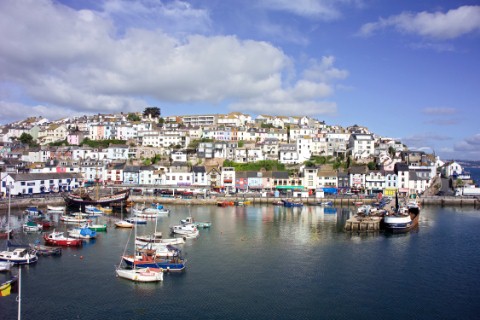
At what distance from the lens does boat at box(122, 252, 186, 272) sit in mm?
22734

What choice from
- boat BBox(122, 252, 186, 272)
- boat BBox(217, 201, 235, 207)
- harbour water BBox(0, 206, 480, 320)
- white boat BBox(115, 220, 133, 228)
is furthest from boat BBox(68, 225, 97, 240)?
boat BBox(217, 201, 235, 207)

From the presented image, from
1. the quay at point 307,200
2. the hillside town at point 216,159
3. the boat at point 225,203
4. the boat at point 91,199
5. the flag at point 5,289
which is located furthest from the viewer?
the hillside town at point 216,159

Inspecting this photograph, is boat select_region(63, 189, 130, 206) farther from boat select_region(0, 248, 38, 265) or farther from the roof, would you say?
boat select_region(0, 248, 38, 265)

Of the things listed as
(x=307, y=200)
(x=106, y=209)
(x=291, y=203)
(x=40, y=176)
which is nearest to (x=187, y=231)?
(x=106, y=209)

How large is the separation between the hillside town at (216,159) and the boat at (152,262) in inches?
1282

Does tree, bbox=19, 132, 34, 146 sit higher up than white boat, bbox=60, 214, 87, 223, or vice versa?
tree, bbox=19, 132, 34, 146

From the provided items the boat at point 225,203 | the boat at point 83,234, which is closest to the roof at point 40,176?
the boat at point 225,203

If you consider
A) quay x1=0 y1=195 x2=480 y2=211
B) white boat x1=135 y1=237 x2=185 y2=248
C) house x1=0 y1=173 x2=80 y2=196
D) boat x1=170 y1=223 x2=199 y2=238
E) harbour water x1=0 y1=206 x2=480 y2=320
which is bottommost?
harbour water x1=0 y1=206 x2=480 y2=320

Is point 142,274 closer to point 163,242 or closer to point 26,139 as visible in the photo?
point 163,242

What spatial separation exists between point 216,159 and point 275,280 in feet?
151

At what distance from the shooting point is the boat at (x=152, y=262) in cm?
2273

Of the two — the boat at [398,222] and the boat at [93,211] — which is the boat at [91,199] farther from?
the boat at [398,222]

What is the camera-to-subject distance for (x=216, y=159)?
66750mm

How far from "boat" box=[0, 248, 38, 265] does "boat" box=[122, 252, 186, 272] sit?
5.40 meters
